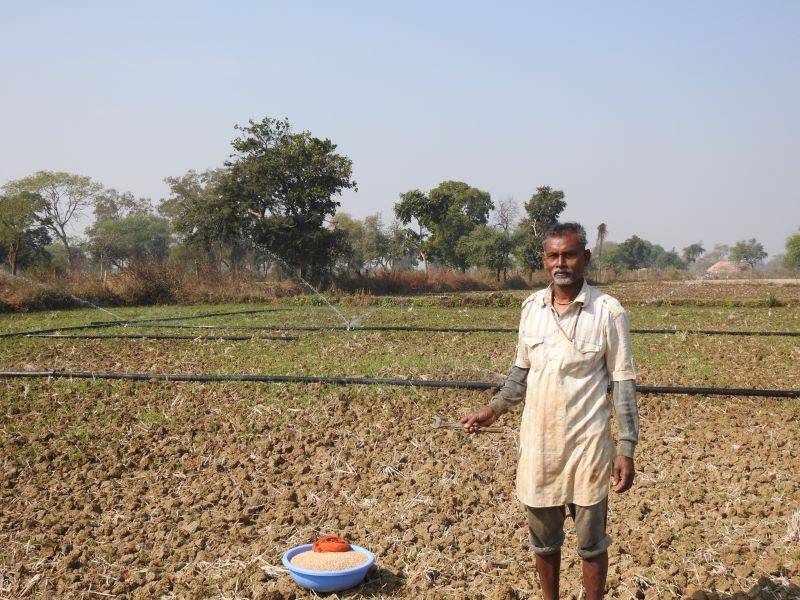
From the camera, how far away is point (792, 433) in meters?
5.31

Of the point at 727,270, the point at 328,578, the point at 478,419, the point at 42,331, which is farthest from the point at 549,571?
the point at 727,270

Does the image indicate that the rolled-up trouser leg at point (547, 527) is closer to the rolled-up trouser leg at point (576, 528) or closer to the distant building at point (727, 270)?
the rolled-up trouser leg at point (576, 528)

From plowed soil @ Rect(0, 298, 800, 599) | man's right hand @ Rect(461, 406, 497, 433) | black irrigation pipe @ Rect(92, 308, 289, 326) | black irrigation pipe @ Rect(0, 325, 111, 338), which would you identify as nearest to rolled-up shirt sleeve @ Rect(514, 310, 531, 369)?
man's right hand @ Rect(461, 406, 497, 433)

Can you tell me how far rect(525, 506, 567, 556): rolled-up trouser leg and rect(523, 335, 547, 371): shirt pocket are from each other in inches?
19.1

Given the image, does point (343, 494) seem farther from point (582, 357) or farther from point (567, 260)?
point (567, 260)

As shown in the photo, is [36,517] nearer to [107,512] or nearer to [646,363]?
[107,512]

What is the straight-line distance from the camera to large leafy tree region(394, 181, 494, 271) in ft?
134

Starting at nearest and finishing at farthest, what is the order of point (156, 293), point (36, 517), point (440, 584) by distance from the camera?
point (440, 584) → point (36, 517) → point (156, 293)

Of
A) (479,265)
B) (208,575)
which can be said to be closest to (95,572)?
(208,575)

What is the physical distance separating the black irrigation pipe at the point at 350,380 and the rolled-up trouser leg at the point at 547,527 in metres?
4.02

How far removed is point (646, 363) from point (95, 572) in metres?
6.66

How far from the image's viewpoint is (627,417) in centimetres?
253

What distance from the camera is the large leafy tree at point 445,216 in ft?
134

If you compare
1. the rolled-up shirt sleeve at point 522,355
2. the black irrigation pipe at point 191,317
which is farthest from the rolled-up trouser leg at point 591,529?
the black irrigation pipe at point 191,317
